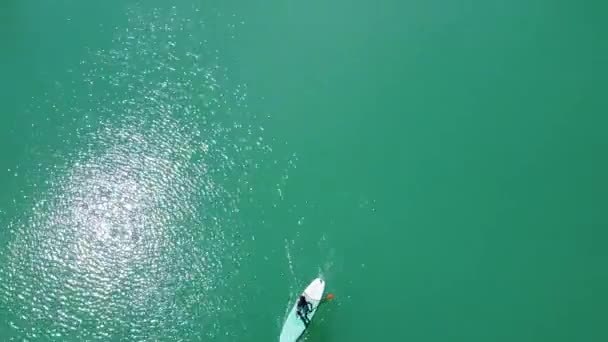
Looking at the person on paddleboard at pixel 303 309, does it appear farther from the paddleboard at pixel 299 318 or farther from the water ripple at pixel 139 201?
the water ripple at pixel 139 201

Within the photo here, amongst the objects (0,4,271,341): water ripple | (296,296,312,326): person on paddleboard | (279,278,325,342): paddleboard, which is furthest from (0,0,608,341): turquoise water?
(296,296,312,326): person on paddleboard

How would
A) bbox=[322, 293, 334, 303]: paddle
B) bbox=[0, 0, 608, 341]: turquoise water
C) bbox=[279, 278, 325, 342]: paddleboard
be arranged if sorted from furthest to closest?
bbox=[0, 0, 608, 341]: turquoise water
bbox=[322, 293, 334, 303]: paddle
bbox=[279, 278, 325, 342]: paddleboard

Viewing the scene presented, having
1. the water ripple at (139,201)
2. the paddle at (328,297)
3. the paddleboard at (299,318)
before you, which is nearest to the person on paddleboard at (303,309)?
the paddleboard at (299,318)

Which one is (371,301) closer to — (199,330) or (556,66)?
(199,330)

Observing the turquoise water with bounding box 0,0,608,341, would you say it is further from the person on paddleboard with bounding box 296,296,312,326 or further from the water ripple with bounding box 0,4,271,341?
the person on paddleboard with bounding box 296,296,312,326

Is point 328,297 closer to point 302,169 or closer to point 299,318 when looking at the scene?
point 299,318

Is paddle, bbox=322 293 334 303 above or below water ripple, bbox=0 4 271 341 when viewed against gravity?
below
